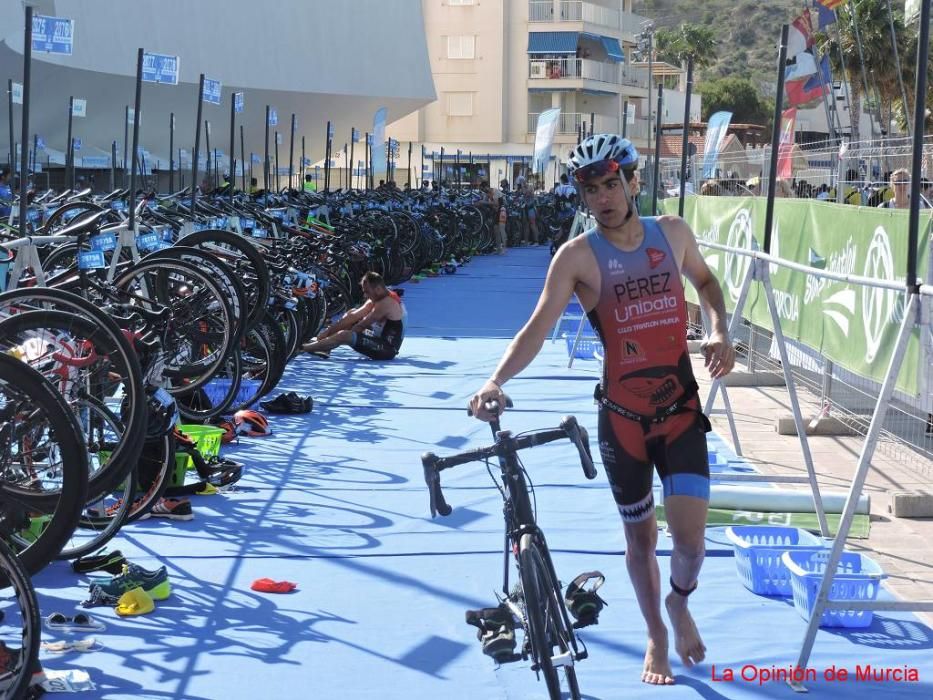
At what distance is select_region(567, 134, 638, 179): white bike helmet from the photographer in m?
4.22

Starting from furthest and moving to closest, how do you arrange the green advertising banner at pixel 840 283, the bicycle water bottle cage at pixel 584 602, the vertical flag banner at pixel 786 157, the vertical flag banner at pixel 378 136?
the vertical flag banner at pixel 378 136, the vertical flag banner at pixel 786 157, the green advertising banner at pixel 840 283, the bicycle water bottle cage at pixel 584 602

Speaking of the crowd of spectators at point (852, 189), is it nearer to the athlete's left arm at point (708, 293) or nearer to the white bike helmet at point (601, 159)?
the athlete's left arm at point (708, 293)

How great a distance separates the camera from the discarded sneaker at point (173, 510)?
257 inches

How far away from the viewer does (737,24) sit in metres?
142

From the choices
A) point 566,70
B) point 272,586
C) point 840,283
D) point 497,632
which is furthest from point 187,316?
point 566,70

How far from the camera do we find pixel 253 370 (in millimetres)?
9328

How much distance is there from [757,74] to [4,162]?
104m

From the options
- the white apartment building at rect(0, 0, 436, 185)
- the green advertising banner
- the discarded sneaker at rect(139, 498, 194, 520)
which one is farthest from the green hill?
the discarded sneaker at rect(139, 498, 194, 520)

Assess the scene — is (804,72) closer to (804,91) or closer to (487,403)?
(804,91)

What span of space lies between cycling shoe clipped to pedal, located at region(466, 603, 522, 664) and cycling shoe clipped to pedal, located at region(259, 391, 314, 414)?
5957mm

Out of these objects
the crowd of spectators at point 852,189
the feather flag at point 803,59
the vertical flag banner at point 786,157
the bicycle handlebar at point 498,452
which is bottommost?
the bicycle handlebar at point 498,452

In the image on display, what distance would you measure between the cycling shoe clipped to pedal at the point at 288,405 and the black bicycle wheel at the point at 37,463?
16.4ft

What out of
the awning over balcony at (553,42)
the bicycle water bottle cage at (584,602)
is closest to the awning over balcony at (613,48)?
the awning over balcony at (553,42)

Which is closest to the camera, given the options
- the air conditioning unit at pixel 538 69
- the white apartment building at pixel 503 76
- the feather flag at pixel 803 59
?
the feather flag at pixel 803 59
